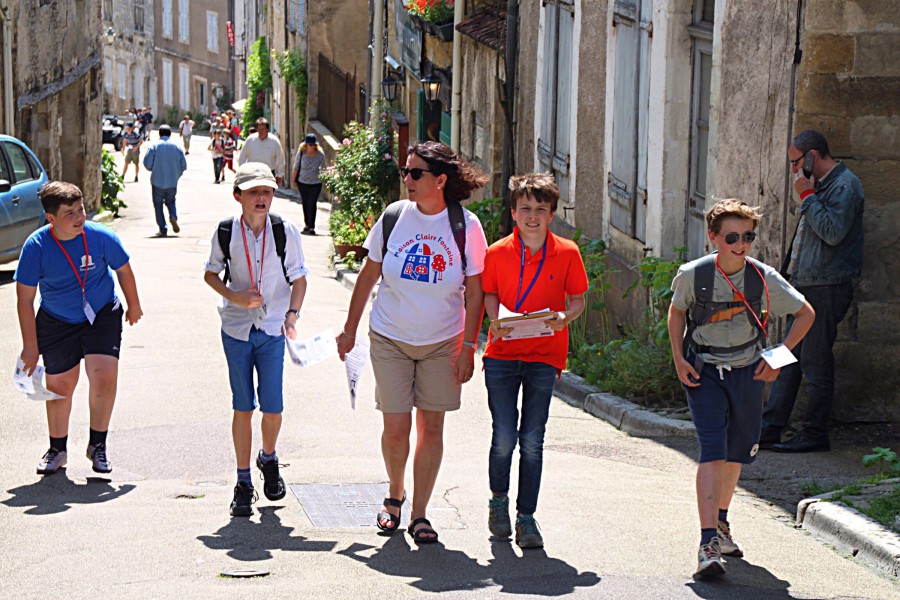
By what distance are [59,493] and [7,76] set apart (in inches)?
587

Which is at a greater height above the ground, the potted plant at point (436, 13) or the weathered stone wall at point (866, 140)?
the potted plant at point (436, 13)

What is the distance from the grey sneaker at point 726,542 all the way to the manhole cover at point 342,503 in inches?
55.0

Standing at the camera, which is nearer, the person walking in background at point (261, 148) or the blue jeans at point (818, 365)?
the blue jeans at point (818, 365)

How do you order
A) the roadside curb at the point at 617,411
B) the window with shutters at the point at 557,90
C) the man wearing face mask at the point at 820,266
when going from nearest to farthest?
the man wearing face mask at the point at 820,266
the roadside curb at the point at 617,411
the window with shutters at the point at 557,90

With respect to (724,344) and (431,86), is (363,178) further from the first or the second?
(724,344)

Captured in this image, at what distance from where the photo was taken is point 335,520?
624 cm

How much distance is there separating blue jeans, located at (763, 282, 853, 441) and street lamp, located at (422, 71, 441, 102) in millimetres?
11920

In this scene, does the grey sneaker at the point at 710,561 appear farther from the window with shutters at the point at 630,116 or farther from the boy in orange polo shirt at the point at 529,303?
the window with shutters at the point at 630,116

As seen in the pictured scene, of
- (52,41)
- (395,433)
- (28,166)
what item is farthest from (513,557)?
(52,41)

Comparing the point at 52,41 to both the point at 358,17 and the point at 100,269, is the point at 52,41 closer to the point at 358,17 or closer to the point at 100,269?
the point at 358,17

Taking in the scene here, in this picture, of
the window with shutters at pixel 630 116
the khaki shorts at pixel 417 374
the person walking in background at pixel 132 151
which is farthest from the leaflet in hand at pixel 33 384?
the person walking in background at pixel 132 151

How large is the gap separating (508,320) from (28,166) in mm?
11142

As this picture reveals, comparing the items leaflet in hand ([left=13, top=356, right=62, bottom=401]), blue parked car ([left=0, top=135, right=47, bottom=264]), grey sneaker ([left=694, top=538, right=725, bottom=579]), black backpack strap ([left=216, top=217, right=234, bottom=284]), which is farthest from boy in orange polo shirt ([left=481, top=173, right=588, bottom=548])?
blue parked car ([left=0, top=135, right=47, bottom=264])

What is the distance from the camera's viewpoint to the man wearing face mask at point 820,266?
7.82 m
